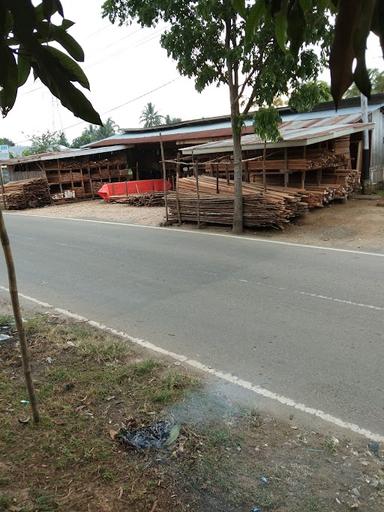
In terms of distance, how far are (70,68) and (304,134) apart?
13.1m

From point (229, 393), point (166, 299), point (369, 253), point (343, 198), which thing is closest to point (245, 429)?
point (229, 393)

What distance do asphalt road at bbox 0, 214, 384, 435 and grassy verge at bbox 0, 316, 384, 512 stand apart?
67 centimetres

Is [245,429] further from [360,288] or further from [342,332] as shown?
[360,288]

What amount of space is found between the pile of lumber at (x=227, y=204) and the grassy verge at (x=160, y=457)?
29.1 feet

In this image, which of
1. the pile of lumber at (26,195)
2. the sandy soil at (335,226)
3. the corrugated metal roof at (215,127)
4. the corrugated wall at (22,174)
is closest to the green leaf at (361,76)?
the sandy soil at (335,226)

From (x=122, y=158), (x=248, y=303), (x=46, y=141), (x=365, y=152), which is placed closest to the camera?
(x=248, y=303)

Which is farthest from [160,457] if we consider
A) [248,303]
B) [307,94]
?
[307,94]

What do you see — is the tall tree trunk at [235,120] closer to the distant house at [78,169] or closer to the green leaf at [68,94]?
the green leaf at [68,94]

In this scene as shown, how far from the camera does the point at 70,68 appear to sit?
1.40 m

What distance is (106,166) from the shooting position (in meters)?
27.3

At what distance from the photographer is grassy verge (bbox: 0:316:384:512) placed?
9.07 ft

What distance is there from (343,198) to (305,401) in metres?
13.1

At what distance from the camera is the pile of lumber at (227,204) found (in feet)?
41.9

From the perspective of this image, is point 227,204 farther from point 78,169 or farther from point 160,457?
point 78,169
